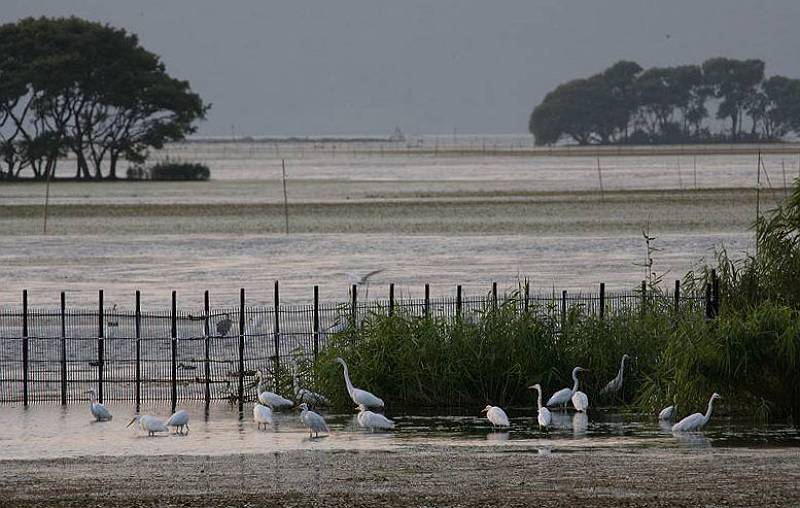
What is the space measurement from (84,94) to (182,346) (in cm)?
8351

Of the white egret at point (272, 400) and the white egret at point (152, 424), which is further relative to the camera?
the white egret at point (272, 400)

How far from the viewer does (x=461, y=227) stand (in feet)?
204

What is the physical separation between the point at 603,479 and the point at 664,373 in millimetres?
5581

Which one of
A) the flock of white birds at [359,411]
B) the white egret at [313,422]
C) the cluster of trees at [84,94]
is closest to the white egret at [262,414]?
the flock of white birds at [359,411]

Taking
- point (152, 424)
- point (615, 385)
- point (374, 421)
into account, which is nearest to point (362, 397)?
point (374, 421)

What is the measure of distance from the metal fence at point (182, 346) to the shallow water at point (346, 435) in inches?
67.1

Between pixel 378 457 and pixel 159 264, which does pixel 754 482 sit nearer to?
pixel 378 457

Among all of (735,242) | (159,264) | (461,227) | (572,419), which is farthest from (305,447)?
(461,227)

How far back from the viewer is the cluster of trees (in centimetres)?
A: 10619

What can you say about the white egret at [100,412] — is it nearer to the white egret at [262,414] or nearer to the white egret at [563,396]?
the white egret at [262,414]

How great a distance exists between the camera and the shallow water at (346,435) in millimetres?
17312

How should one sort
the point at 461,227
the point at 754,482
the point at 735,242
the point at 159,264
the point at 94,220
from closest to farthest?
the point at 754,482 < the point at 159,264 < the point at 735,242 < the point at 461,227 < the point at 94,220

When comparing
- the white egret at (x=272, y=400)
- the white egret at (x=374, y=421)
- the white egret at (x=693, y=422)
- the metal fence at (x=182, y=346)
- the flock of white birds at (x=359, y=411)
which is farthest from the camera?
the metal fence at (x=182, y=346)

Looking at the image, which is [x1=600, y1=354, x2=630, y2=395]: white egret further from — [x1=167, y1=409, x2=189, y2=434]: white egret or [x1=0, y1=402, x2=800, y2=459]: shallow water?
[x1=167, y1=409, x2=189, y2=434]: white egret
